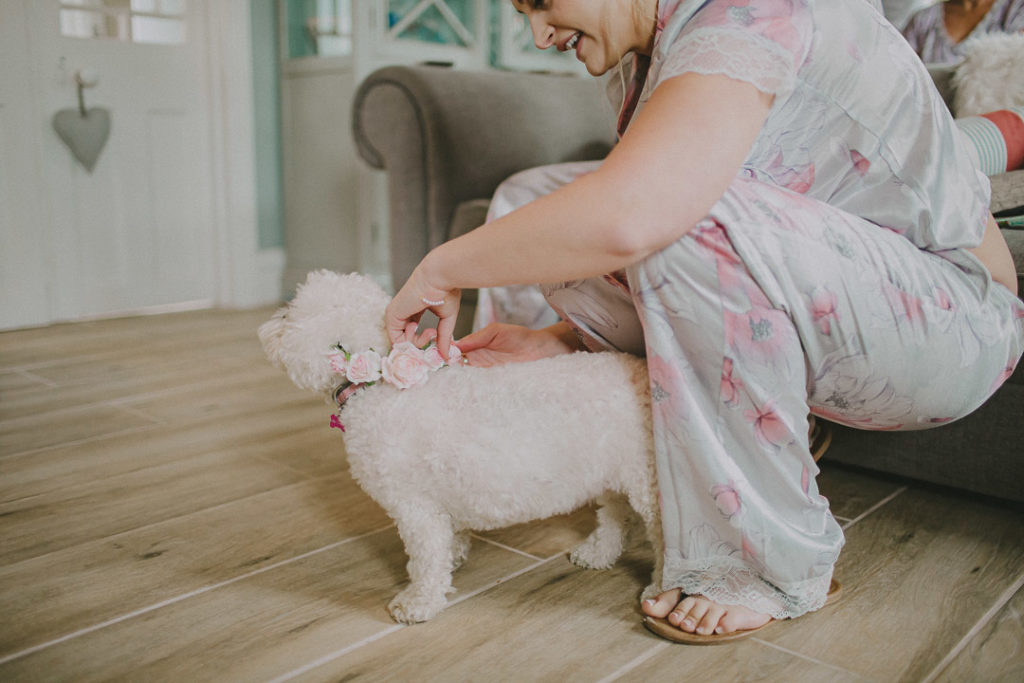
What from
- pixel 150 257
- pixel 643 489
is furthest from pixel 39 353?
pixel 643 489

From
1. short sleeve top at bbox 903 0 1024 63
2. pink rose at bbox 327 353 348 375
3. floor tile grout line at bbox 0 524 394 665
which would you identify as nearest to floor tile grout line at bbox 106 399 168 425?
floor tile grout line at bbox 0 524 394 665

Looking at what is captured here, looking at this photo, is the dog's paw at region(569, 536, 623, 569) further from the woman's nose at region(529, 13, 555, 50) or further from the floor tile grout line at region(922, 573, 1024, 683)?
the woman's nose at region(529, 13, 555, 50)

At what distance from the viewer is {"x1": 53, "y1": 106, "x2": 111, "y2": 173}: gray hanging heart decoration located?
2775 millimetres

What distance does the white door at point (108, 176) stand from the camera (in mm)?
2715

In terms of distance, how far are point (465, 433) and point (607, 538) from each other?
0.31 meters

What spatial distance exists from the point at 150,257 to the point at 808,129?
272 cm

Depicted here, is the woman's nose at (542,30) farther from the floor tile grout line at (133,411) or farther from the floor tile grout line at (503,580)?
the floor tile grout line at (133,411)

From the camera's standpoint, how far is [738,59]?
0.81m

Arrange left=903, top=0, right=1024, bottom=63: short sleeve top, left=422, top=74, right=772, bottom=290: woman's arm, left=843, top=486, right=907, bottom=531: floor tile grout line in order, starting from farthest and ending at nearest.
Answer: left=903, top=0, right=1024, bottom=63: short sleeve top → left=843, top=486, right=907, bottom=531: floor tile grout line → left=422, top=74, right=772, bottom=290: woman's arm

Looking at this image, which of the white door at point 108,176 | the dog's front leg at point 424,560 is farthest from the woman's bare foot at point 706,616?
the white door at point 108,176

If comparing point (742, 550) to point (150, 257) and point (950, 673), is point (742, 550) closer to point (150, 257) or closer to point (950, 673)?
point (950, 673)

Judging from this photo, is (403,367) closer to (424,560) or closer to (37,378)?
(424,560)

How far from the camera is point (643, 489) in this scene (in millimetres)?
979

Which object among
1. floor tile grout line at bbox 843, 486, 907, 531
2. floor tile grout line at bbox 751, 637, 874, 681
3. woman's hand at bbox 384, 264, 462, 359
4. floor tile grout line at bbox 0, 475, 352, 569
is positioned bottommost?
floor tile grout line at bbox 0, 475, 352, 569
